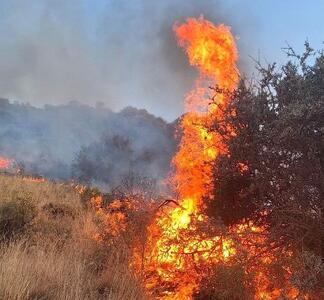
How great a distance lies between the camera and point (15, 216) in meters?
10.2

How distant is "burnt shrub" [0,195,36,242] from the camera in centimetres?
974

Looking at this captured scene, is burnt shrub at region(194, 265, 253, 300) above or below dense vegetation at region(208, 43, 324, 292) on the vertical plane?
below

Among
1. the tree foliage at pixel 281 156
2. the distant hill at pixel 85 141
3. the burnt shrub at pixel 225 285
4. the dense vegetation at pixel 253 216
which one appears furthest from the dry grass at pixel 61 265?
the distant hill at pixel 85 141

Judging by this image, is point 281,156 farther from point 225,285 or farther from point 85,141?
point 85,141

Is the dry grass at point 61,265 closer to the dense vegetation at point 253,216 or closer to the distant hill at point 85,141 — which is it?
the dense vegetation at point 253,216

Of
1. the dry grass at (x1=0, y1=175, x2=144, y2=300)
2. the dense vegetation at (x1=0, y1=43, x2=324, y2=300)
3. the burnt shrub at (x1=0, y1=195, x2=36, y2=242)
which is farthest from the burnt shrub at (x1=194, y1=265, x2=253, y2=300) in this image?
the burnt shrub at (x1=0, y1=195, x2=36, y2=242)

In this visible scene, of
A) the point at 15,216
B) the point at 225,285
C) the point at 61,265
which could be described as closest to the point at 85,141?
the point at 15,216

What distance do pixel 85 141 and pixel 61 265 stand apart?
53506 mm

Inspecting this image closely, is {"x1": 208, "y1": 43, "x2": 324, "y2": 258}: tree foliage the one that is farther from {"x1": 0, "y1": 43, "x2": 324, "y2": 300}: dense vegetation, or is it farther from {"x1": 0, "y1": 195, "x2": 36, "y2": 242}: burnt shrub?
{"x1": 0, "y1": 195, "x2": 36, "y2": 242}: burnt shrub

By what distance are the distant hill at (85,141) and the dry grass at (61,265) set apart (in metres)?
26.4

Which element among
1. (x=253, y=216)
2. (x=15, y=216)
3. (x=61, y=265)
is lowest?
(x=61, y=265)

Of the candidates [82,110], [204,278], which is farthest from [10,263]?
[82,110]

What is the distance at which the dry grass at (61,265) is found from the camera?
20.4 ft

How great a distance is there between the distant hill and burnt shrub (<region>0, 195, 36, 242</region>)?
26.0 meters
